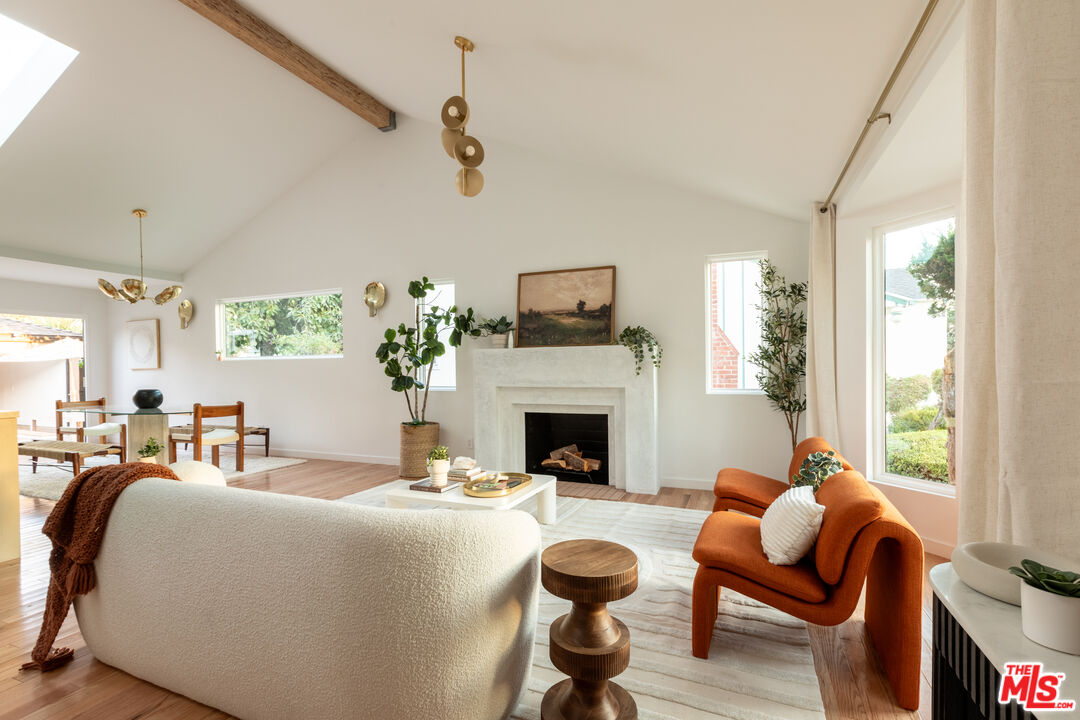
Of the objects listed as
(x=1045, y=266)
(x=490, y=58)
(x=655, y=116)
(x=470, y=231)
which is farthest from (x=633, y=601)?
(x=470, y=231)

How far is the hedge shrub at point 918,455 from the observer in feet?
10.8

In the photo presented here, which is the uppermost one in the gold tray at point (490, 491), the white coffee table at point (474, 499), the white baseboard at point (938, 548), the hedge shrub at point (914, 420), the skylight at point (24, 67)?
the skylight at point (24, 67)

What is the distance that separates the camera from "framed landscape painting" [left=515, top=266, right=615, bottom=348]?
5.01m

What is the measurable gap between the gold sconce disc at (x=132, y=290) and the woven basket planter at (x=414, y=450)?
3.01 m

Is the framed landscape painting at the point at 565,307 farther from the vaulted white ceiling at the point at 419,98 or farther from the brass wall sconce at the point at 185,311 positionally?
A: the brass wall sconce at the point at 185,311

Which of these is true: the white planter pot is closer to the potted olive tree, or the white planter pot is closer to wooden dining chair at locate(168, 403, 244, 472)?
the potted olive tree

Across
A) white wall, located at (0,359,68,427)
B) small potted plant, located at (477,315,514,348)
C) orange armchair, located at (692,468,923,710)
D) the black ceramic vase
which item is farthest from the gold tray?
white wall, located at (0,359,68,427)

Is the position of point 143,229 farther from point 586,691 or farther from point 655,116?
point 586,691

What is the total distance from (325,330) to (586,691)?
19.3 feet

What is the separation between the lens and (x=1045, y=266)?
989 mm

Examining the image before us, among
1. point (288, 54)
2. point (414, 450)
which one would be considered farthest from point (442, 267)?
point (288, 54)

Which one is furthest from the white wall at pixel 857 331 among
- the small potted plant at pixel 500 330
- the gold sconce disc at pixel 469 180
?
the small potted plant at pixel 500 330

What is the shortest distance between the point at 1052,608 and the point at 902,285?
3315 mm

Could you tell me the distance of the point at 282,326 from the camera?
6.80 meters
